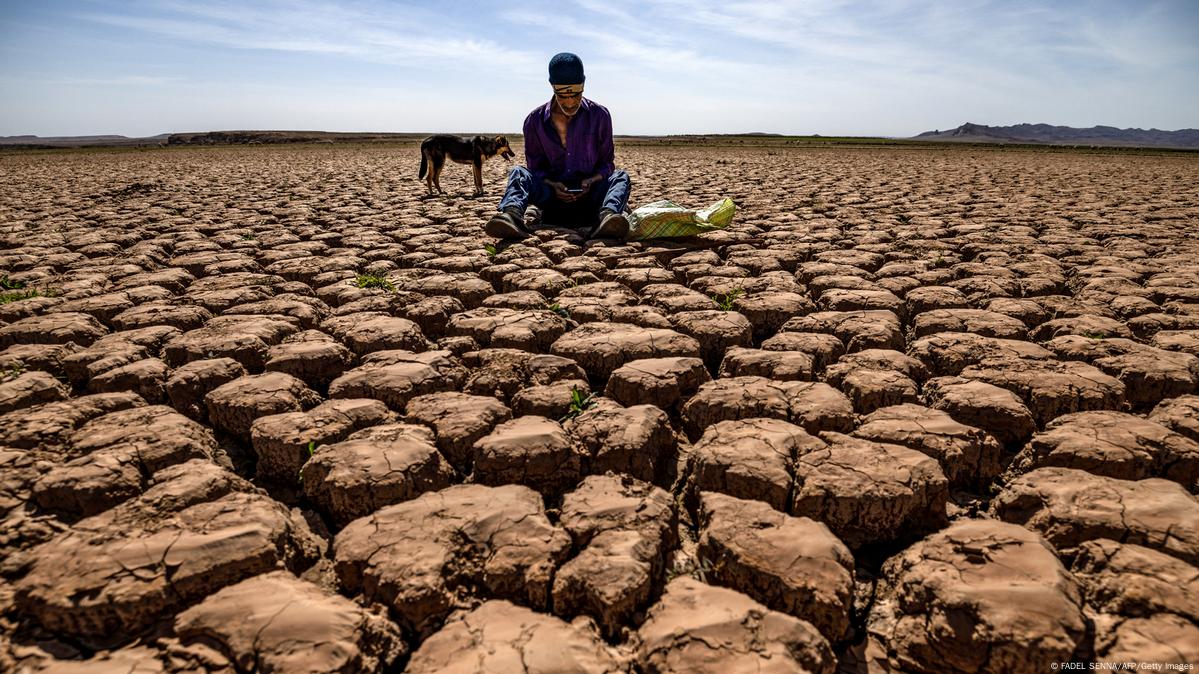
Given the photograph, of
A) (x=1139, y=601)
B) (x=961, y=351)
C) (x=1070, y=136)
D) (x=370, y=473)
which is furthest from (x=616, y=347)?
(x=1070, y=136)

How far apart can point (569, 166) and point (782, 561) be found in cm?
341

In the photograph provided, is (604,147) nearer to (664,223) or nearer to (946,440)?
(664,223)

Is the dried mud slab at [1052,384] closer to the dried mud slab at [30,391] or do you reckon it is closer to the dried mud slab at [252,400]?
the dried mud slab at [252,400]

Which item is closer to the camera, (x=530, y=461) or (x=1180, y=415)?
(x=530, y=461)

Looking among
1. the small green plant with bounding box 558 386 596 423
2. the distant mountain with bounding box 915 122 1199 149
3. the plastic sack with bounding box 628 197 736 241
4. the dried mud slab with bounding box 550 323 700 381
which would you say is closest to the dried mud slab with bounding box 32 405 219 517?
the small green plant with bounding box 558 386 596 423

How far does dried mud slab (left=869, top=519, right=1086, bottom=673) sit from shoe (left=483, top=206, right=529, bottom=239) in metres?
2.82

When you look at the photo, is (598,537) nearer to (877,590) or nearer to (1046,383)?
(877,590)

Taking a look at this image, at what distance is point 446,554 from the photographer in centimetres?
112

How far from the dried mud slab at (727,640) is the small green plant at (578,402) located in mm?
684

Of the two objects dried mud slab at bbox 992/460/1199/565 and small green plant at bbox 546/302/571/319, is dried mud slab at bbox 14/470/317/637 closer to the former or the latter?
small green plant at bbox 546/302/571/319

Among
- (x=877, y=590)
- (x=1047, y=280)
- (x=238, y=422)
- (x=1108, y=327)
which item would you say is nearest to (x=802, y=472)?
(x=877, y=590)

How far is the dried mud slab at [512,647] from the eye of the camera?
91 centimetres

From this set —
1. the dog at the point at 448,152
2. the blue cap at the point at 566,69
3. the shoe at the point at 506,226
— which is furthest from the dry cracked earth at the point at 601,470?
the dog at the point at 448,152

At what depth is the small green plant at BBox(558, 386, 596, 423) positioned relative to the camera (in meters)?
1.65
